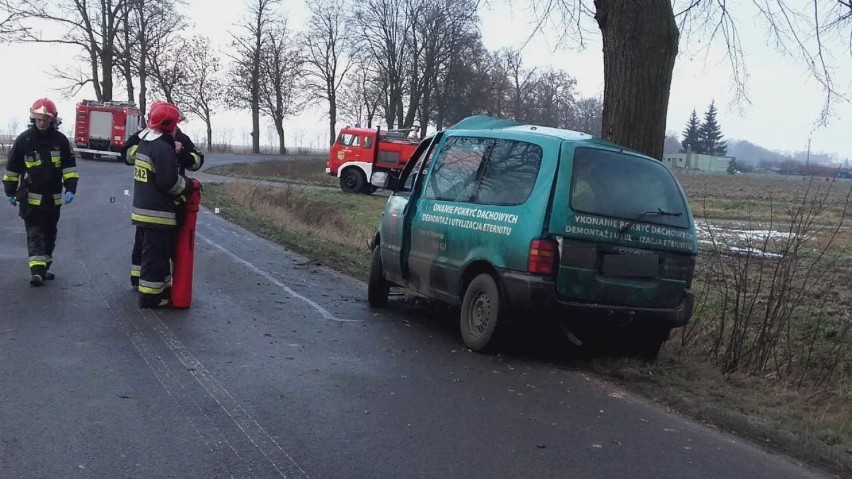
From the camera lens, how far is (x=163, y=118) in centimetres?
782

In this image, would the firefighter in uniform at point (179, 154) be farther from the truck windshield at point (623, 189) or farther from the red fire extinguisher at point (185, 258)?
the truck windshield at point (623, 189)

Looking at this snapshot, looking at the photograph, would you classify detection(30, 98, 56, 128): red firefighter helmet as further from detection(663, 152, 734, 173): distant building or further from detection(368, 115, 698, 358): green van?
detection(663, 152, 734, 173): distant building

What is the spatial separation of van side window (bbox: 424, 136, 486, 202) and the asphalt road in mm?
1288

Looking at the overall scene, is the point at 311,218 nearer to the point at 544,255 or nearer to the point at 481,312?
the point at 481,312

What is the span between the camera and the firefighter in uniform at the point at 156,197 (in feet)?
25.4

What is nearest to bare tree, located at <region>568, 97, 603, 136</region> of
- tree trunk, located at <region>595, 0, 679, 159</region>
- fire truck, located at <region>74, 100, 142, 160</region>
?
fire truck, located at <region>74, 100, 142, 160</region>

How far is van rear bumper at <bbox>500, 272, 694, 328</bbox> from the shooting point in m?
6.37

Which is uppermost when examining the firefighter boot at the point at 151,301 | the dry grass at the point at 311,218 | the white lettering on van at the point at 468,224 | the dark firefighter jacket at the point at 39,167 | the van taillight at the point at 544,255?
the dark firefighter jacket at the point at 39,167

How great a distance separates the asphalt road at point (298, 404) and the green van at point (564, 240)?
0.51 metres

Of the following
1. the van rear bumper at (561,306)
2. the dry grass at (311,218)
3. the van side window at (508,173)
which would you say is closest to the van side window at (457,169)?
the van side window at (508,173)

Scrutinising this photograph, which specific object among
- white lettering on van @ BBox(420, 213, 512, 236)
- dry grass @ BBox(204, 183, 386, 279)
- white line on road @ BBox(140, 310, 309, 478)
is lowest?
dry grass @ BBox(204, 183, 386, 279)

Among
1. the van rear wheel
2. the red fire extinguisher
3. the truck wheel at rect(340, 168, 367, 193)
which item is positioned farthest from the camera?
the truck wheel at rect(340, 168, 367, 193)

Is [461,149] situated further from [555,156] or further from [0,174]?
[0,174]

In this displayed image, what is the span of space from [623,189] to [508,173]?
36.6 inches
